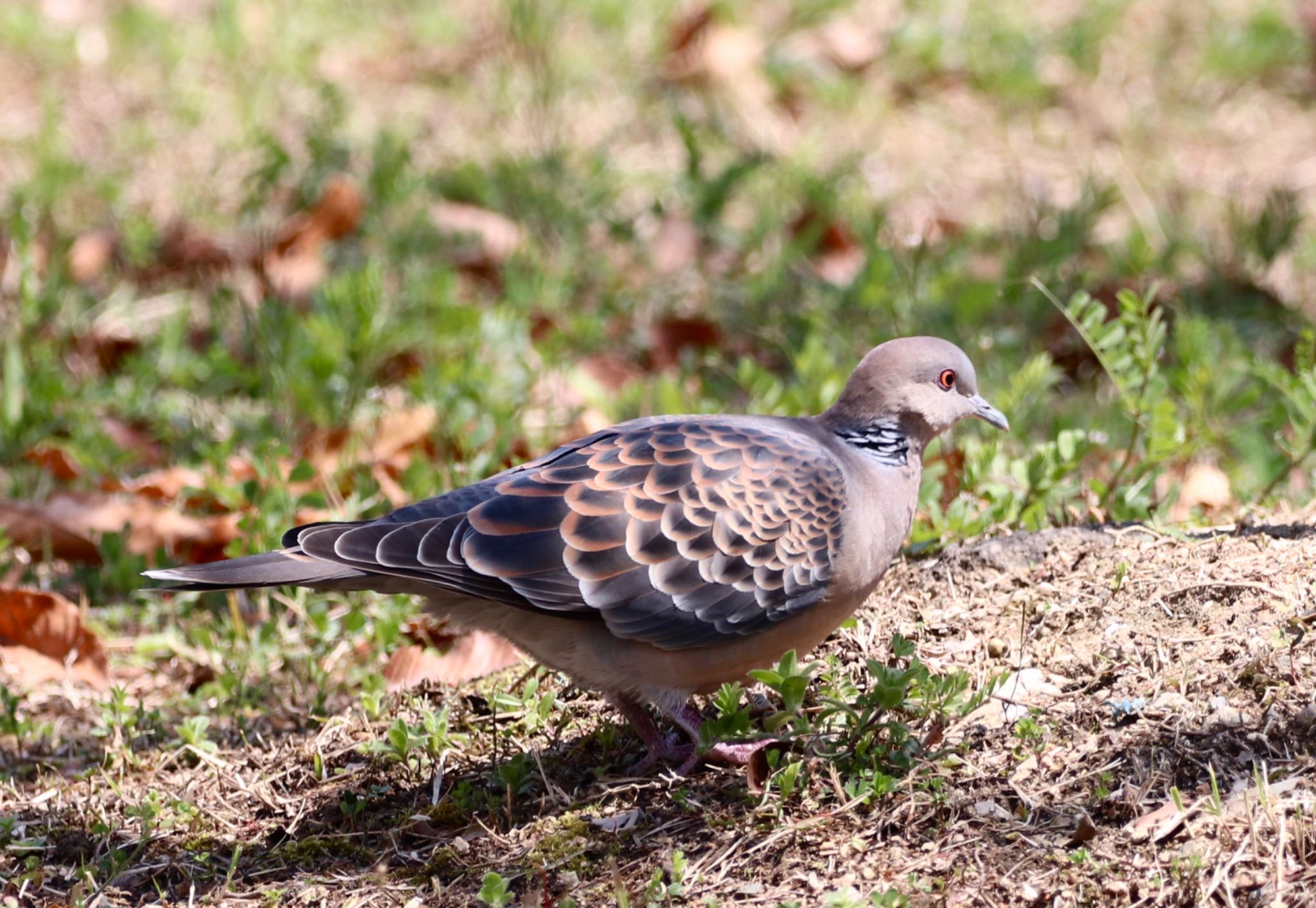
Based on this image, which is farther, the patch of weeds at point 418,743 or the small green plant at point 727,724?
the patch of weeds at point 418,743

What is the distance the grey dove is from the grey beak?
0.52m

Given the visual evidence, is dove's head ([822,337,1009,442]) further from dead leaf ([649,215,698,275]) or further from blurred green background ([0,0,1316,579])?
dead leaf ([649,215,698,275])

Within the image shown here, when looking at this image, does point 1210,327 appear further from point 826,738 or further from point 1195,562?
point 826,738

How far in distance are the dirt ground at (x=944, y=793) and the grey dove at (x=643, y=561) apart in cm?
25

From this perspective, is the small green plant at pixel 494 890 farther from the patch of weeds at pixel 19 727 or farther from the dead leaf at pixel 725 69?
the dead leaf at pixel 725 69

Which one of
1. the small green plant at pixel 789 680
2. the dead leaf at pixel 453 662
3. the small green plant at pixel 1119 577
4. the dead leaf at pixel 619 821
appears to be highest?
the small green plant at pixel 789 680

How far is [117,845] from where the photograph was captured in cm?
345

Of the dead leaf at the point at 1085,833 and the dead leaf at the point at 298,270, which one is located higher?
the dead leaf at the point at 298,270

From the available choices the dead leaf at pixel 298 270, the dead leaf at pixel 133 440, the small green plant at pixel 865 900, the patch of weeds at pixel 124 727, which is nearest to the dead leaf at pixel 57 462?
the dead leaf at pixel 133 440

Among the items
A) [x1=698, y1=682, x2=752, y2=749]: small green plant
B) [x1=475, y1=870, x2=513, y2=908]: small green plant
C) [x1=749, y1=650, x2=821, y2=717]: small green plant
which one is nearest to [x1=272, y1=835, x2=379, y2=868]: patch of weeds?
[x1=475, y1=870, x2=513, y2=908]: small green plant

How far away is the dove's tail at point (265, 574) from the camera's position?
324 centimetres

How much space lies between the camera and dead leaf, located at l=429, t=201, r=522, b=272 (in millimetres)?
6480

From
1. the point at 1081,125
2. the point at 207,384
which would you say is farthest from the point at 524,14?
the point at 1081,125

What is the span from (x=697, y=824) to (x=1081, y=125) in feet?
17.7
